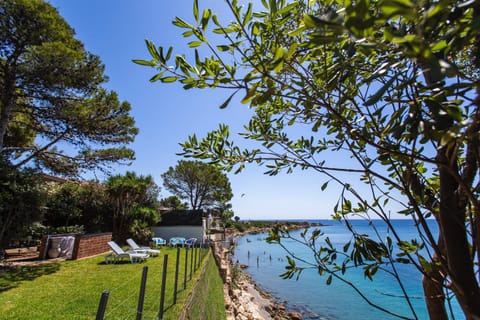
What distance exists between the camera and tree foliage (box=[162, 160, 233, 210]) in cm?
3512

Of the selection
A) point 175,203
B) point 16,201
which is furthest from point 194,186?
point 16,201

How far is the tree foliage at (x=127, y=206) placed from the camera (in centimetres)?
1681

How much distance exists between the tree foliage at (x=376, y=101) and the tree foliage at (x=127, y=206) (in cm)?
1731

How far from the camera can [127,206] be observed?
17344 mm

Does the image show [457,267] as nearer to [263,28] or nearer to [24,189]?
[263,28]

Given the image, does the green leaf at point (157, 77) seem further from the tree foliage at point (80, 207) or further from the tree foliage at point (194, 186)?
the tree foliage at point (194, 186)

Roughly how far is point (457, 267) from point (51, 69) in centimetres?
1162

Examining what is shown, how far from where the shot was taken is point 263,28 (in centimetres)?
133

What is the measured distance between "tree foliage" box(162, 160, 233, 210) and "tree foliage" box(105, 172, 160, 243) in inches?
648

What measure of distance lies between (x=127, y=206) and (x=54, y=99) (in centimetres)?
987

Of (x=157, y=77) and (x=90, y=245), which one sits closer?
(x=157, y=77)

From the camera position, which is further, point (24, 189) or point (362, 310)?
point (362, 310)

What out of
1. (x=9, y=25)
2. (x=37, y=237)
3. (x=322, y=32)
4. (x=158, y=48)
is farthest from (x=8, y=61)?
(x=322, y=32)

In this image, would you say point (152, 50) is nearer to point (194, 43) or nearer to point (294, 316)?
point (194, 43)
